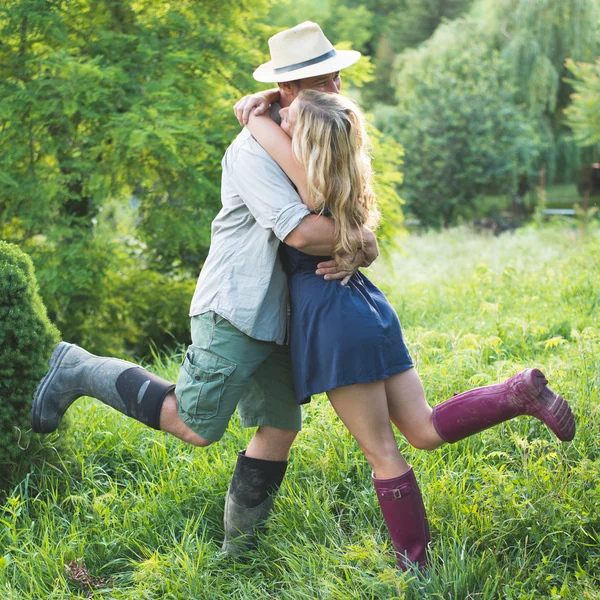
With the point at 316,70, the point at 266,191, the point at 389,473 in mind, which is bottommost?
the point at 389,473

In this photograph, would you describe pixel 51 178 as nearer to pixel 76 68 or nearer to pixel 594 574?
pixel 76 68

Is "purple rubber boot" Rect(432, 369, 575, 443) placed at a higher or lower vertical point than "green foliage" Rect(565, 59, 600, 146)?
higher

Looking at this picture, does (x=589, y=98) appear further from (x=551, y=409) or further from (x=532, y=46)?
(x=551, y=409)

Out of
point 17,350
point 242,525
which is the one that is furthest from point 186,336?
point 242,525

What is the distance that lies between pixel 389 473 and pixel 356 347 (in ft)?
1.54

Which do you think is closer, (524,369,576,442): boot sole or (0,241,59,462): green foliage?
(524,369,576,442): boot sole

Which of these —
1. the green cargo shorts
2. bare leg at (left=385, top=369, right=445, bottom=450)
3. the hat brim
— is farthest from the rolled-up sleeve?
bare leg at (left=385, top=369, right=445, bottom=450)

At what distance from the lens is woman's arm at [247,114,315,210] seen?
102 inches

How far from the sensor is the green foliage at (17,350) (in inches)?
125

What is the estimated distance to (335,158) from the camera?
2.54 meters

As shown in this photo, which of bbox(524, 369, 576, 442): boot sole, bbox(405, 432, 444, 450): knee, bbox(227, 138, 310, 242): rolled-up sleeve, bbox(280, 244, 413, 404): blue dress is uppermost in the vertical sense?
bbox(227, 138, 310, 242): rolled-up sleeve

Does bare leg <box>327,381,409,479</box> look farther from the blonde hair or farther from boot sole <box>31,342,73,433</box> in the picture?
boot sole <box>31,342,73,433</box>

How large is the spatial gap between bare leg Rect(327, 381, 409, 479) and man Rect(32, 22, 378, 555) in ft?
1.07

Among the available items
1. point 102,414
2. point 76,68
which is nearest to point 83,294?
point 76,68
